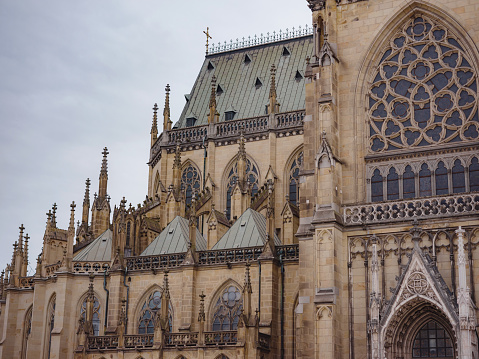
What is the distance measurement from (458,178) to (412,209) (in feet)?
7.66

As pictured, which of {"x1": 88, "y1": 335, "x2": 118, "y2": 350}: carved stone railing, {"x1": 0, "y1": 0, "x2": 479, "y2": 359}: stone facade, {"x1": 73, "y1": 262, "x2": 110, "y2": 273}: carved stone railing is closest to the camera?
{"x1": 0, "y1": 0, "x2": 479, "y2": 359}: stone facade

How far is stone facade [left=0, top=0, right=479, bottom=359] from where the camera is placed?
29.2 meters

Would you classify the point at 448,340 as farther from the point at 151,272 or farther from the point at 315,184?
the point at 151,272

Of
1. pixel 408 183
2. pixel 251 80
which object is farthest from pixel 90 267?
pixel 251 80

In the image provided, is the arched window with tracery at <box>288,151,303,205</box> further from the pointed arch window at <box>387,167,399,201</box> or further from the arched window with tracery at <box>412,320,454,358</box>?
the arched window with tracery at <box>412,320,454,358</box>

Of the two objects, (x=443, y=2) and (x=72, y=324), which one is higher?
(x=443, y=2)

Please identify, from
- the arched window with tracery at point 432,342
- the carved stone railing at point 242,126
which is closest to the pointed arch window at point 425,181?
the arched window with tracery at point 432,342

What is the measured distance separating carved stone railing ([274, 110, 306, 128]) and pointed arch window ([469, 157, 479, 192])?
62.3ft

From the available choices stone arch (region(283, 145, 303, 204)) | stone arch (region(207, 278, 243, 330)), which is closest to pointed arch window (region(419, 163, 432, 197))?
stone arch (region(207, 278, 243, 330))

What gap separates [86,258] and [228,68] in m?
20.0

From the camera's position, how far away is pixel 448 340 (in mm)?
29031

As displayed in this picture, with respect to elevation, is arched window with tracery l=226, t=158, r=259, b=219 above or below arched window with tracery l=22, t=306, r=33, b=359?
above

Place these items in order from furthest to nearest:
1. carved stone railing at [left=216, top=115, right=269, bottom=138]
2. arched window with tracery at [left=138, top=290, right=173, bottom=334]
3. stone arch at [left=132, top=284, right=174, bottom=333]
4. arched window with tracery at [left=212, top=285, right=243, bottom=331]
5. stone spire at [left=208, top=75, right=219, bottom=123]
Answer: stone spire at [left=208, top=75, right=219, bottom=123] → carved stone railing at [left=216, top=115, right=269, bottom=138] → stone arch at [left=132, top=284, right=174, bottom=333] → arched window with tracery at [left=138, top=290, right=173, bottom=334] → arched window with tracery at [left=212, top=285, right=243, bottom=331]

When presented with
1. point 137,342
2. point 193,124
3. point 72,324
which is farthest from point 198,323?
point 193,124
